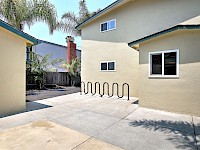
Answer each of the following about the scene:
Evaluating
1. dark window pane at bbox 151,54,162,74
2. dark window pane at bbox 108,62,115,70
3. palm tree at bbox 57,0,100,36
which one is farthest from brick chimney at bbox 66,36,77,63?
dark window pane at bbox 151,54,162,74

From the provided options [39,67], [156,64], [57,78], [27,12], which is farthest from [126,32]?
[57,78]

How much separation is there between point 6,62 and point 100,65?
6782mm

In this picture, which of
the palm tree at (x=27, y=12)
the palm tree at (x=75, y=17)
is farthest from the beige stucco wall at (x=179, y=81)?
the palm tree at (x=75, y=17)

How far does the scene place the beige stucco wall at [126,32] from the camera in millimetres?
8250

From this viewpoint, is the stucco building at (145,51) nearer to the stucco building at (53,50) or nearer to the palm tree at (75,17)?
the palm tree at (75,17)

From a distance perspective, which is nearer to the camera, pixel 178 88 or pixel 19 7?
pixel 178 88

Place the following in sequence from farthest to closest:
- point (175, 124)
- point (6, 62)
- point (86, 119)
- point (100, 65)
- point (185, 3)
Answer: point (100, 65) → point (185, 3) → point (6, 62) → point (86, 119) → point (175, 124)

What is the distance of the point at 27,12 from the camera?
12.9 meters

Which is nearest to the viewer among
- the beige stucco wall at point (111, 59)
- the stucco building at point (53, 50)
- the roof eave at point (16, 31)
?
the roof eave at point (16, 31)

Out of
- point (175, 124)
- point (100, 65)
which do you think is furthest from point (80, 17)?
point (175, 124)

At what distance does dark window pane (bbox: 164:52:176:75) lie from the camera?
238 inches

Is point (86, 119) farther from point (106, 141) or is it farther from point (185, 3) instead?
point (185, 3)

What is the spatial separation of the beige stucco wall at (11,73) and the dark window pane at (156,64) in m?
5.88

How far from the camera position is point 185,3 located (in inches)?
311
